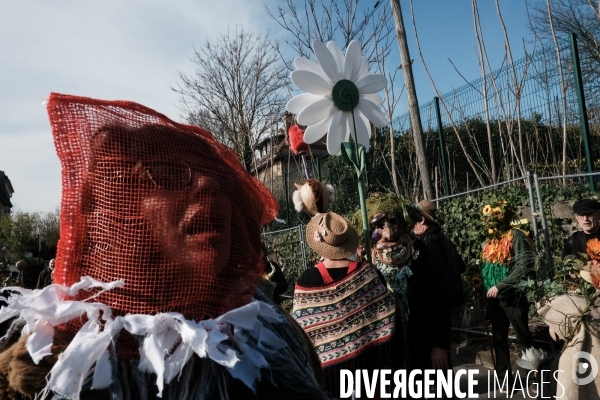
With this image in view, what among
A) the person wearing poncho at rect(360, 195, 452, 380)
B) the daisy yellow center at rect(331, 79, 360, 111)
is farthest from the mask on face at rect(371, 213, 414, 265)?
the daisy yellow center at rect(331, 79, 360, 111)

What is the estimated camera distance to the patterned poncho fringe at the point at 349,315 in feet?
10.3

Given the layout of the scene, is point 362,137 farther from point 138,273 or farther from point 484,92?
Answer: point 484,92

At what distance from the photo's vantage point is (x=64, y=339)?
100 cm

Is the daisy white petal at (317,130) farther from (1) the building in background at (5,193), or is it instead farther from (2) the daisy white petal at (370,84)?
(1) the building in background at (5,193)

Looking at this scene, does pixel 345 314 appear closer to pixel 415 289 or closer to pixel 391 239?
pixel 415 289

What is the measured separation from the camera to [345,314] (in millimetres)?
3156

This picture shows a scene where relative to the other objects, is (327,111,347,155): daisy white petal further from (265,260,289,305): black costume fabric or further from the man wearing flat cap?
(265,260,289,305): black costume fabric

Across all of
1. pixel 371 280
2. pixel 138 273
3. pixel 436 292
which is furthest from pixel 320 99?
pixel 138 273

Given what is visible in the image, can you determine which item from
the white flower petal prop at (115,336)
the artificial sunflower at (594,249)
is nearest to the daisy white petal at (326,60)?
the artificial sunflower at (594,249)

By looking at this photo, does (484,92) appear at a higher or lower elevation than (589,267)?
higher

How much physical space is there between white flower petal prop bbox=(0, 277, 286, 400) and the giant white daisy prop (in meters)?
2.21

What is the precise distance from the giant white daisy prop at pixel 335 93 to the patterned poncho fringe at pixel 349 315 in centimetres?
85

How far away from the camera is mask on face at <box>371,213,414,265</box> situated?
360 cm

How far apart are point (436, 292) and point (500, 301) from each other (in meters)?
1.96
